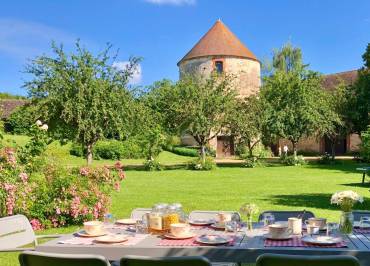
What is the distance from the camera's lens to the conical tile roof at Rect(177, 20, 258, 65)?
38.5m

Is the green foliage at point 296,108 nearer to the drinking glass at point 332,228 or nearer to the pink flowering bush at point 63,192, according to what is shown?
the pink flowering bush at point 63,192

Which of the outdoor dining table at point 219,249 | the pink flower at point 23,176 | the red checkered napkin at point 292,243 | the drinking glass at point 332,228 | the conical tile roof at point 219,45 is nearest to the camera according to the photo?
the outdoor dining table at point 219,249

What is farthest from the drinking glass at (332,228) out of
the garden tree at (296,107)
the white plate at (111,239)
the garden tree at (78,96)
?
the garden tree at (296,107)

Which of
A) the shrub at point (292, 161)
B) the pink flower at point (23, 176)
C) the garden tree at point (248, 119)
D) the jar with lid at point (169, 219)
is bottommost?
the shrub at point (292, 161)

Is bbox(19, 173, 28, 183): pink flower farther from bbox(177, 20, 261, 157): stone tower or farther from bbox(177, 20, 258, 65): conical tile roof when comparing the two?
bbox(177, 20, 258, 65): conical tile roof

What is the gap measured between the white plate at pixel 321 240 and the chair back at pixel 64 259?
1.47 meters

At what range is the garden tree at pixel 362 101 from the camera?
30.8m

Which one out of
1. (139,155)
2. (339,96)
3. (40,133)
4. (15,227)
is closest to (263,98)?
(339,96)

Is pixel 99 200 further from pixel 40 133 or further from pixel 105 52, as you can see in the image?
pixel 105 52

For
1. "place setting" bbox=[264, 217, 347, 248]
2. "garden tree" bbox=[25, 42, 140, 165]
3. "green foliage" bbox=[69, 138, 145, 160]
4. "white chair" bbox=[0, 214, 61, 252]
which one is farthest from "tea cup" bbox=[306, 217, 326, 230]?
"green foliage" bbox=[69, 138, 145, 160]

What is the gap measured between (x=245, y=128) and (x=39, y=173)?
19.6 metres

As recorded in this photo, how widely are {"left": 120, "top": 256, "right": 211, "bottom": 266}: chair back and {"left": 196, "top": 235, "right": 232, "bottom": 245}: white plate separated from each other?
25.1 inches

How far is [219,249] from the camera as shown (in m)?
3.31

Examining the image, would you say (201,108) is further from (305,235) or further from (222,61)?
(305,235)
